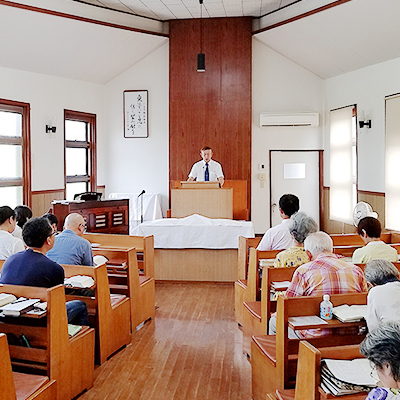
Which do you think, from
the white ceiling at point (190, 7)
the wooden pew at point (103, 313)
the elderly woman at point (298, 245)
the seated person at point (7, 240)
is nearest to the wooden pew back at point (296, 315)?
the elderly woman at point (298, 245)

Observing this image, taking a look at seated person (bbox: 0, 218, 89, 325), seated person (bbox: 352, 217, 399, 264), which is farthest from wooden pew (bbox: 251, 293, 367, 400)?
seated person (bbox: 0, 218, 89, 325)

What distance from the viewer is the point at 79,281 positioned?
136 inches

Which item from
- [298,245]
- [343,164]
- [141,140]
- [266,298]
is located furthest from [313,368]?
[141,140]

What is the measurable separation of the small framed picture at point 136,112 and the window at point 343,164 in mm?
3573

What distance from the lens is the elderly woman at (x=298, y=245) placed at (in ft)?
11.8

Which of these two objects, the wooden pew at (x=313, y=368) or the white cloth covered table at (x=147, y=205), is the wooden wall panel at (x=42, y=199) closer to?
the white cloth covered table at (x=147, y=205)

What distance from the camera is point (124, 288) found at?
174 inches

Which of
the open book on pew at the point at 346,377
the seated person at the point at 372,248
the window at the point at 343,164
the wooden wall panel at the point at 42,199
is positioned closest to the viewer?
Answer: the open book on pew at the point at 346,377

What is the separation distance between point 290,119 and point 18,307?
7505mm

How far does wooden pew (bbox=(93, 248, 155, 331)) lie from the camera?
4.33 metres

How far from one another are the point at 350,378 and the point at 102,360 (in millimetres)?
2265

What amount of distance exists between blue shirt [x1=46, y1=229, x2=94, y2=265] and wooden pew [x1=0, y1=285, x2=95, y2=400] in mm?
833

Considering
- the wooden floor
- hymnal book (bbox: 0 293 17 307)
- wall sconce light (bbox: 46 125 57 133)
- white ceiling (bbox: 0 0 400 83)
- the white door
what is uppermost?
white ceiling (bbox: 0 0 400 83)

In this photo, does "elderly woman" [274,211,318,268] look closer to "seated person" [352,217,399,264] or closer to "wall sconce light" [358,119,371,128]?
"seated person" [352,217,399,264]
